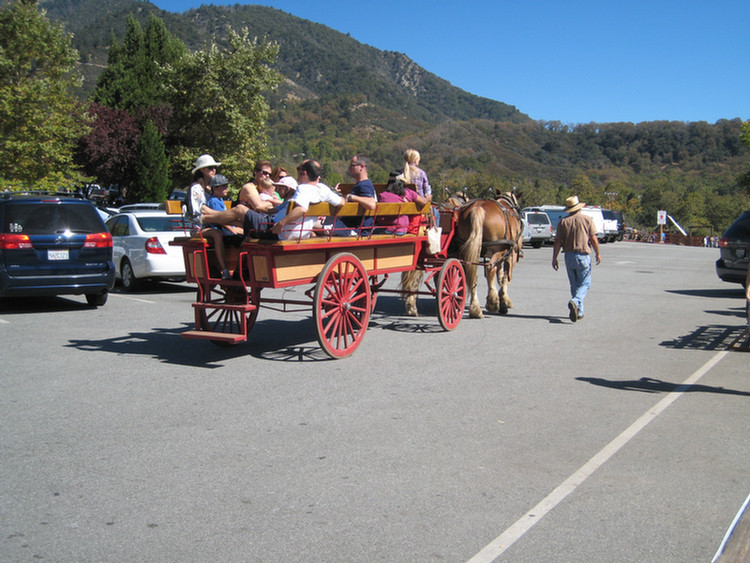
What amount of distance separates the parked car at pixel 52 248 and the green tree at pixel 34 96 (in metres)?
16.2

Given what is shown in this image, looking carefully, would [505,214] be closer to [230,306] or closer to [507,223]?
[507,223]

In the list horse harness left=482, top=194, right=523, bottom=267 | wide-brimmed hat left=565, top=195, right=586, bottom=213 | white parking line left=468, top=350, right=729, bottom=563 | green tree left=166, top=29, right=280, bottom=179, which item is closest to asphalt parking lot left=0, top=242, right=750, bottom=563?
white parking line left=468, top=350, right=729, bottom=563

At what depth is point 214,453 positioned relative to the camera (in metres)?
5.14

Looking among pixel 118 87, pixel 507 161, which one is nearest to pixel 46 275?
pixel 118 87

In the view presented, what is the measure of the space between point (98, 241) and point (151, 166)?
30328 millimetres

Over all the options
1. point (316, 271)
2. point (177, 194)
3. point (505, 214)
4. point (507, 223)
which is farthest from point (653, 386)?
point (177, 194)

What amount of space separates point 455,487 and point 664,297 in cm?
1191

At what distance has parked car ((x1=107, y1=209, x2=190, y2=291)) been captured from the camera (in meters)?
14.2

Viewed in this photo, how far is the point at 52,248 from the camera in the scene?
11516 millimetres

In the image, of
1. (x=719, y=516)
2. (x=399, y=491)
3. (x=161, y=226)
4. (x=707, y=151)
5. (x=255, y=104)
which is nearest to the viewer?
(x=719, y=516)

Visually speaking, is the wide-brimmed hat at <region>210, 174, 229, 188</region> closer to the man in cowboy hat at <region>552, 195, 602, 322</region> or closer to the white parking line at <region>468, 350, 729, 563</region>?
the white parking line at <region>468, 350, 729, 563</region>

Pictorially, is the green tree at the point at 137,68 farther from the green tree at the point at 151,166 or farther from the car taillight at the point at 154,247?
the car taillight at the point at 154,247

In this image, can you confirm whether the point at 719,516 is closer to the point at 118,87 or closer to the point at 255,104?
the point at 255,104

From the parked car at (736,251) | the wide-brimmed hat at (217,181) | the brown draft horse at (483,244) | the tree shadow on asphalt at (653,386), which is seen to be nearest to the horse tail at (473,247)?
the brown draft horse at (483,244)
